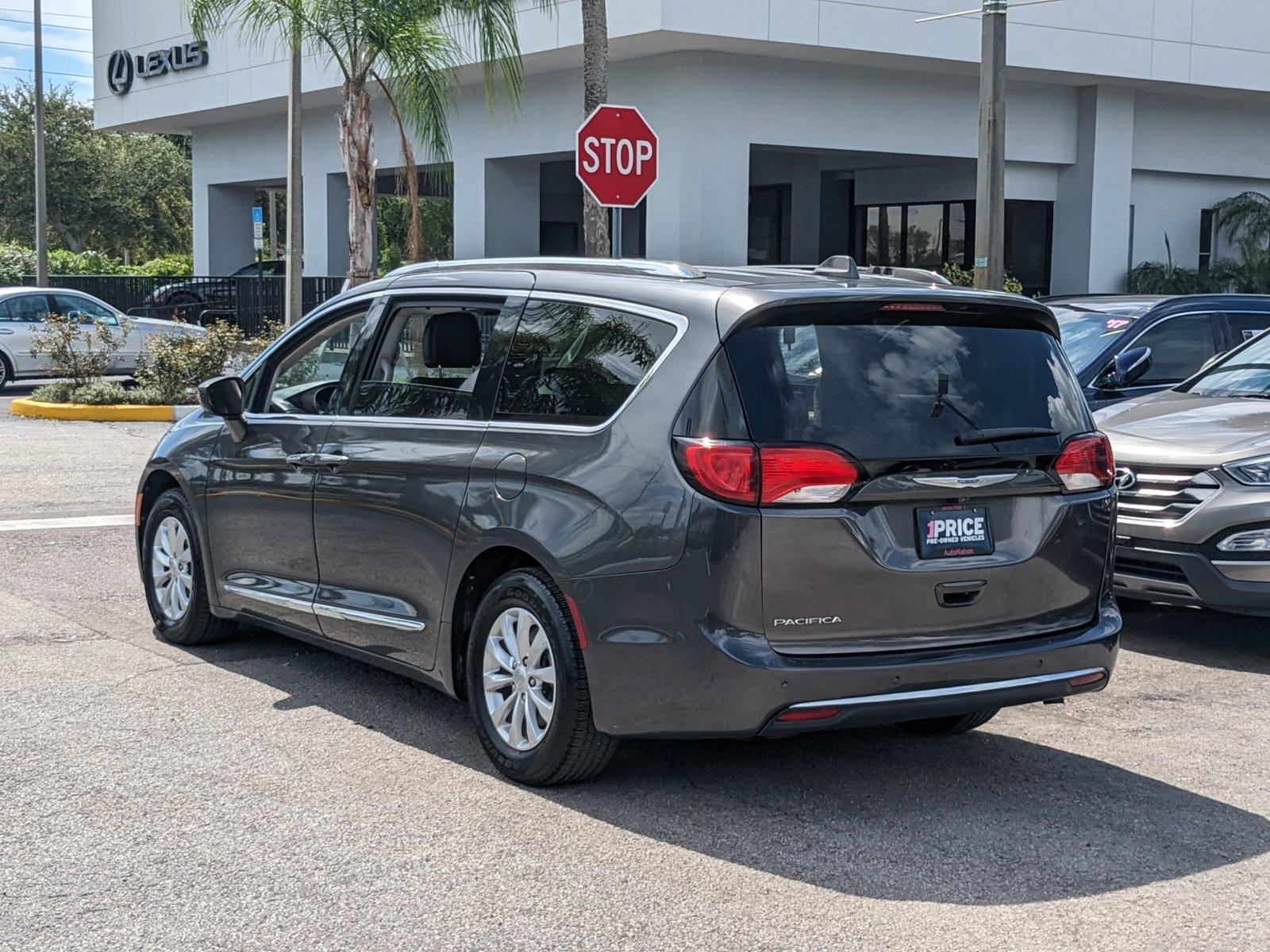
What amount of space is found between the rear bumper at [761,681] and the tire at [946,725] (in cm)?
87

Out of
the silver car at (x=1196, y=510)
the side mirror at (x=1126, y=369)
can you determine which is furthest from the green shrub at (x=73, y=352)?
the silver car at (x=1196, y=510)

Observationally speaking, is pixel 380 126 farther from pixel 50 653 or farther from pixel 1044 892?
pixel 1044 892

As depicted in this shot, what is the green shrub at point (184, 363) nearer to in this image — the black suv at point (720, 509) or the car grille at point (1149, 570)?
the car grille at point (1149, 570)

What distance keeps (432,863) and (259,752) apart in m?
1.38

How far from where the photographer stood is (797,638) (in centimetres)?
493

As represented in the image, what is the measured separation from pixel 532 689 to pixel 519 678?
8 centimetres

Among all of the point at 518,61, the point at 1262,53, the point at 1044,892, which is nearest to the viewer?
the point at 1044,892

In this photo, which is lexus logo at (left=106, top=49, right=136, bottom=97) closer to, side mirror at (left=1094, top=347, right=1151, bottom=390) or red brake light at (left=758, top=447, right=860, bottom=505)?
side mirror at (left=1094, top=347, right=1151, bottom=390)

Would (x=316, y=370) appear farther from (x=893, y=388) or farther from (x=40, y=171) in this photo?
(x=40, y=171)

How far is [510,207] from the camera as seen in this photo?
29.6 meters

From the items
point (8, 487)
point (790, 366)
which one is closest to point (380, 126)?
point (8, 487)

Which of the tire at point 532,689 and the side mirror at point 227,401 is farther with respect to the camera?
the side mirror at point 227,401

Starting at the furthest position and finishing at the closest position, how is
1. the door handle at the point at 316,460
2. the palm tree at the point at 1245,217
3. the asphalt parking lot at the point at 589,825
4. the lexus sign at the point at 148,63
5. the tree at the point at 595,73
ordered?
the lexus sign at the point at 148,63 < the palm tree at the point at 1245,217 < the tree at the point at 595,73 < the door handle at the point at 316,460 < the asphalt parking lot at the point at 589,825

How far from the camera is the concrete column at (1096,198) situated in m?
29.0
